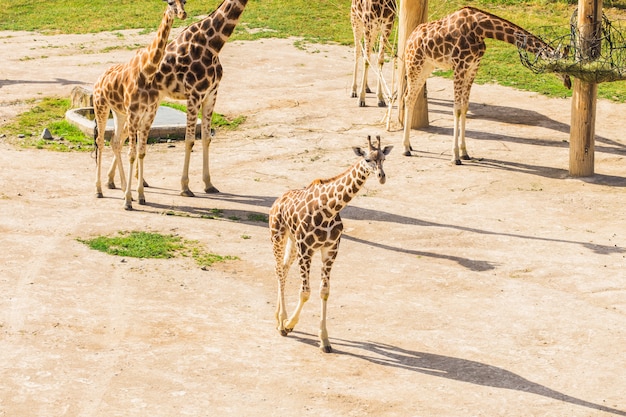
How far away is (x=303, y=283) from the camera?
13.4m

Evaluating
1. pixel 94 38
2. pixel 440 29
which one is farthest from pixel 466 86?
pixel 94 38

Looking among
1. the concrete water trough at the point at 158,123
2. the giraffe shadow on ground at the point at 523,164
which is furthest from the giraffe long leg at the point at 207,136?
the giraffe shadow on ground at the point at 523,164

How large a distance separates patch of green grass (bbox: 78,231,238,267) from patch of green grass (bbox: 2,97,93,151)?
5768mm

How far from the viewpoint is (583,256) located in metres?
16.5

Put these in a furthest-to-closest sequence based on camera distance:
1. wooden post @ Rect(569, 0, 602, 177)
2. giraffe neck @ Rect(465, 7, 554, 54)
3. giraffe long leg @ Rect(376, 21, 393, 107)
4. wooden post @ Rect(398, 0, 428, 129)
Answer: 1. giraffe long leg @ Rect(376, 21, 393, 107)
2. wooden post @ Rect(398, 0, 428, 129)
3. giraffe neck @ Rect(465, 7, 554, 54)
4. wooden post @ Rect(569, 0, 602, 177)

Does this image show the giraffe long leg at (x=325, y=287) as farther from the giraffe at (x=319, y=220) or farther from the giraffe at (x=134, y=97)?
the giraffe at (x=134, y=97)

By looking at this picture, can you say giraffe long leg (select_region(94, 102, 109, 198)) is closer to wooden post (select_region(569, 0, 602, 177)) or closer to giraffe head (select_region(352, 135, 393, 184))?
giraffe head (select_region(352, 135, 393, 184))

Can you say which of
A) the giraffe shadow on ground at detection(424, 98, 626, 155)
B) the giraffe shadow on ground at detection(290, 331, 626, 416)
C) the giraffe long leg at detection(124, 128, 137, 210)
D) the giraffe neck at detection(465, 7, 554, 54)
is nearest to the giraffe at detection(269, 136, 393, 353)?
the giraffe shadow on ground at detection(290, 331, 626, 416)

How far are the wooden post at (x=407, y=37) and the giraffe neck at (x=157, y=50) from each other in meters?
7.07

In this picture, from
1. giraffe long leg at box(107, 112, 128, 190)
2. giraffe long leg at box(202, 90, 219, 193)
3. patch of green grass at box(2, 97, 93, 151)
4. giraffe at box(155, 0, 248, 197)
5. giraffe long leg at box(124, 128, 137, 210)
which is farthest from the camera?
patch of green grass at box(2, 97, 93, 151)

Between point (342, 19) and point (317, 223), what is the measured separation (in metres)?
22.7

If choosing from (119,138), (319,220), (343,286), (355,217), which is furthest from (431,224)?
(119,138)

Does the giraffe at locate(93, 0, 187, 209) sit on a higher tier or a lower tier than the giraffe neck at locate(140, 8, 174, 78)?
lower

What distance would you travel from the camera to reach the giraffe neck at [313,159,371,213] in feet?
42.2
